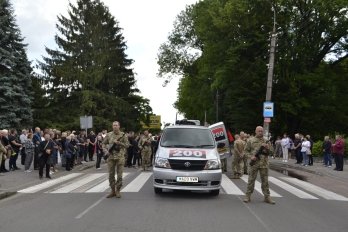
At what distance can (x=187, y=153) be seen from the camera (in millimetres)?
13266

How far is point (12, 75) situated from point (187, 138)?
31145mm

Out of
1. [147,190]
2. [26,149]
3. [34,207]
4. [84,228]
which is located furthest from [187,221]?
[26,149]

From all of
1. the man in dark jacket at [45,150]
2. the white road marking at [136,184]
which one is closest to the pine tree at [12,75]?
the man in dark jacket at [45,150]

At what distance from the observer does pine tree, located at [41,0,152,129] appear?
53875 millimetres

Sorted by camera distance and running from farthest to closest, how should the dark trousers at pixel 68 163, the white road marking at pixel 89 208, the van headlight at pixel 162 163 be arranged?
the dark trousers at pixel 68 163
the van headlight at pixel 162 163
the white road marking at pixel 89 208

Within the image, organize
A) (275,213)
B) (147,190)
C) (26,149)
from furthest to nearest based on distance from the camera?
(26,149) < (147,190) < (275,213)

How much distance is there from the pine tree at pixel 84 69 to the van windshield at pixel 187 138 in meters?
39.8

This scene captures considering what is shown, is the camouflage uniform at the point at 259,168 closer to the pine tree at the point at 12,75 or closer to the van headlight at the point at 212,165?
the van headlight at the point at 212,165

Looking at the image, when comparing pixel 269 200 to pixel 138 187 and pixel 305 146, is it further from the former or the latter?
pixel 305 146

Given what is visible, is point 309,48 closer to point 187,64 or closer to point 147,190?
point 187,64

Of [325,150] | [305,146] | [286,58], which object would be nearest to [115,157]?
[325,150]

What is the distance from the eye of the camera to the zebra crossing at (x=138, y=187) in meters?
14.8

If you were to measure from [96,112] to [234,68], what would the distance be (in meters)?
19.8

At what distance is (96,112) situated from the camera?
55.7 meters
